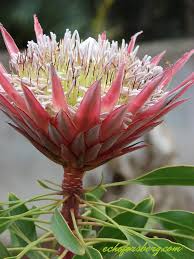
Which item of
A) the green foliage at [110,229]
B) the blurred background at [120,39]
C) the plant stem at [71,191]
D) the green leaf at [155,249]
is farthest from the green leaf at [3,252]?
the blurred background at [120,39]

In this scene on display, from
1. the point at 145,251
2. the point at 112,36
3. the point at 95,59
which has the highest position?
the point at 112,36

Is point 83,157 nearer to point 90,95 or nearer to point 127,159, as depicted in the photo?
point 90,95

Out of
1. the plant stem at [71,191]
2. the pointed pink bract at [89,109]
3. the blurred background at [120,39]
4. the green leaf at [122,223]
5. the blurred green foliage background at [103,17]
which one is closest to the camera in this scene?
the pointed pink bract at [89,109]

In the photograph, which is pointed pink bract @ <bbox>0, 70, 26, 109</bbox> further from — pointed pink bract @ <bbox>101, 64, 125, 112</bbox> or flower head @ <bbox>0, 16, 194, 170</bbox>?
pointed pink bract @ <bbox>101, 64, 125, 112</bbox>

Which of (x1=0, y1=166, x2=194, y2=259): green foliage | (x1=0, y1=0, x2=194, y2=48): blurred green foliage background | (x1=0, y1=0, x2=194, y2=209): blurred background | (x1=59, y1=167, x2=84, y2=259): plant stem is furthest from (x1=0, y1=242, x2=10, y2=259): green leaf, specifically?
(x1=0, y1=0, x2=194, y2=48): blurred green foliage background

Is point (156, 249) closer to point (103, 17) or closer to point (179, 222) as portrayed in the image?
point (179, 222)

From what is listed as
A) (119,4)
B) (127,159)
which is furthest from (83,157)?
(119,4)

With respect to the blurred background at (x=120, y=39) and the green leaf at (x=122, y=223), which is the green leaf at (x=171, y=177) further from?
the blurred background at (x=120, y=39)
